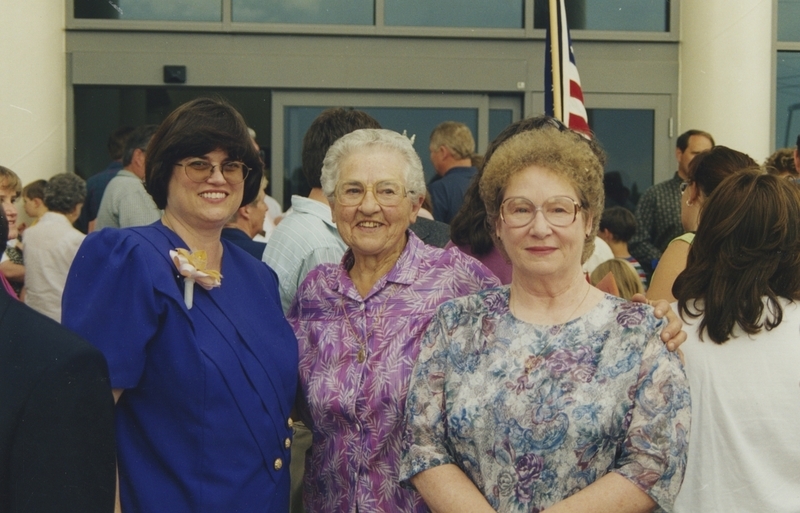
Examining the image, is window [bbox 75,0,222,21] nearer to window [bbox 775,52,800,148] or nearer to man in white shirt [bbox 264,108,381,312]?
window [bbox 775,52,800,148]

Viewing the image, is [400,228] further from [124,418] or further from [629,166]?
[629,166]

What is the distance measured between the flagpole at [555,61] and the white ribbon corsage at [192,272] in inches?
89.7

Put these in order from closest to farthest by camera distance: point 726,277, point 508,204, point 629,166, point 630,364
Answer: point 630,364 < point 508,204 < point 726,277 < point 629,166

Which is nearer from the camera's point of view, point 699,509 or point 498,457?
point 498,457

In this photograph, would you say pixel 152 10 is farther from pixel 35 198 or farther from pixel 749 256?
pixel 749 256

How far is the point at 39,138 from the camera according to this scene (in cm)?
855

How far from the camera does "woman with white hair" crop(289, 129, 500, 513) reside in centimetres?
303

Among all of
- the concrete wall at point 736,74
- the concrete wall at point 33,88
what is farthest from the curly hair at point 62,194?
the concrete wall at point 736,74

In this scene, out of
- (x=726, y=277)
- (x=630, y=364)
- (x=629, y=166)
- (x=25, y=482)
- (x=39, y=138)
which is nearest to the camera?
(x=25, y=482)

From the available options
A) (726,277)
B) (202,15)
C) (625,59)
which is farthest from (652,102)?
(726,277)

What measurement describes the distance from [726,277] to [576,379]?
0.71 metres

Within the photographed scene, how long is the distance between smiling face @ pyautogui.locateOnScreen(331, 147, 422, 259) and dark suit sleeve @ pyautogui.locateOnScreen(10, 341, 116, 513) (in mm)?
1403

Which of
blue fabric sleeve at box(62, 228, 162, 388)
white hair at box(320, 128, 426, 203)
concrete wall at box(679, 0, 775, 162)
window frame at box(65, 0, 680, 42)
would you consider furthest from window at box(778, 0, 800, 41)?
blue fabric sleeve at box(62, 228, 162, 388)

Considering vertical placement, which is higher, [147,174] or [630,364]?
[147,174]
